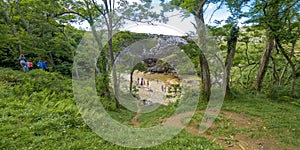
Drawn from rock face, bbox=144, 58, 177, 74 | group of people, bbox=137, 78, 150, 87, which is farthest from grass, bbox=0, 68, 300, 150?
group of people, bbox=137, 78, 150, 87

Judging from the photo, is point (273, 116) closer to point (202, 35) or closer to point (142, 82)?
point (202, 35)

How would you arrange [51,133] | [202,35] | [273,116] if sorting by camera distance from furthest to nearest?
[202,35] < [273,116] < [51,133]

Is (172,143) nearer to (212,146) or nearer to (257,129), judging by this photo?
(212,146)

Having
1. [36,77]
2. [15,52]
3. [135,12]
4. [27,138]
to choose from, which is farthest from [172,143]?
[15,52]

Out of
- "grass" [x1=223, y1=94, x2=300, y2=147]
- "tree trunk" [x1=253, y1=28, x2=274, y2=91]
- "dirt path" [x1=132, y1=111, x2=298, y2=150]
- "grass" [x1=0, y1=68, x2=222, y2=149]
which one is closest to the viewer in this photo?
"grass" [x1=0, y1=68, x2=222, y2=149]

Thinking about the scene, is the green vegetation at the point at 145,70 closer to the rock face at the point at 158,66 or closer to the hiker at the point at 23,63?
the rock face at the point at 158,66

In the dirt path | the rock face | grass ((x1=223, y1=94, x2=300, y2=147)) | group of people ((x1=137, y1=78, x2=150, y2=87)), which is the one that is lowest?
the dirt path

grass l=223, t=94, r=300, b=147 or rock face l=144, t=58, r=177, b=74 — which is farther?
rock face l=144, t=58, r=177, b=74

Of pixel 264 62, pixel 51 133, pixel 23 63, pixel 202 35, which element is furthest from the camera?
pixel 23 63

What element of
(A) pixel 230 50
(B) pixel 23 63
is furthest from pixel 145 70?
(B) pixel 23 63

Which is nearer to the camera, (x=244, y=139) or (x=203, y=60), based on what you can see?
(x=244, y=139)

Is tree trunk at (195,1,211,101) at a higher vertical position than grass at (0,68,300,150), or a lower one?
higher

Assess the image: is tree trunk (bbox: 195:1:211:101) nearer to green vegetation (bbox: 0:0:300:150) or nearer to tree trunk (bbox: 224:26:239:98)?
green vegetation (bbox: 0:0:300:150)

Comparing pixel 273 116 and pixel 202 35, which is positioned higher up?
pixel 202 35
